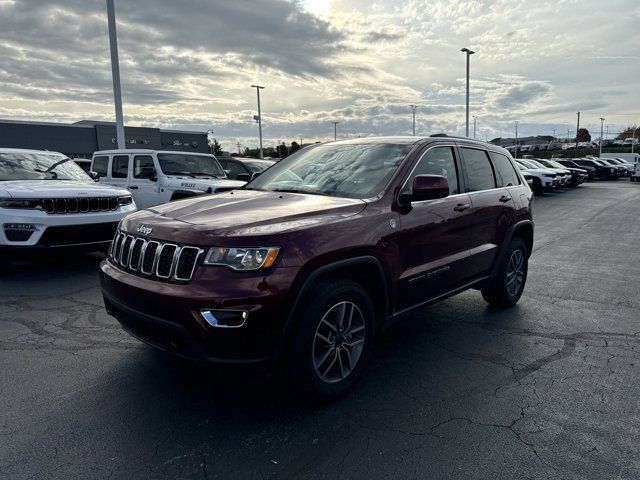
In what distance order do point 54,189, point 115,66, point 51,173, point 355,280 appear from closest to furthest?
point 355,280 → point 54,189 → point 51,173 → point 115,66

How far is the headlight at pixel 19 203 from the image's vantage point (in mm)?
6070

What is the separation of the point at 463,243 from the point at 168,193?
674cm

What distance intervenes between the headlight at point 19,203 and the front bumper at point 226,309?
427cm

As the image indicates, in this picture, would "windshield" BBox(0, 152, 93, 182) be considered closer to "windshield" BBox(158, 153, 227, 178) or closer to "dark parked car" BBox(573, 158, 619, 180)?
"windshield" BBox(158, 153, 227, 178)

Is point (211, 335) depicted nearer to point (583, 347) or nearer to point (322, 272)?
point (322, 272)

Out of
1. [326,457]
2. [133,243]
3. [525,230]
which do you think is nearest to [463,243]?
[525,230]

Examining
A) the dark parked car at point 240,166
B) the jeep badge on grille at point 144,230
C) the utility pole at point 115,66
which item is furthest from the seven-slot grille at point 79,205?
the utility pole at point 115,66

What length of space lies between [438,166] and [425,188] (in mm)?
824

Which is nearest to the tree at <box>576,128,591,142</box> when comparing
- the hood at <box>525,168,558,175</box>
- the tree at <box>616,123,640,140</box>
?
the tree at <box>616,123,640,140</box>

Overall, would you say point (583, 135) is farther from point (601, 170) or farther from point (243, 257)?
point (243, 257)

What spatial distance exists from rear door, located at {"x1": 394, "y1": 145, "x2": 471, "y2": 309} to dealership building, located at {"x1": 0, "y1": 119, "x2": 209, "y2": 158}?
51.3 meters

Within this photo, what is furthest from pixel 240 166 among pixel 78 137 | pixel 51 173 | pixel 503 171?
pixel 78 137

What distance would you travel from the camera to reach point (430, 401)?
3.25m

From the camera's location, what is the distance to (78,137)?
56.9 metres
